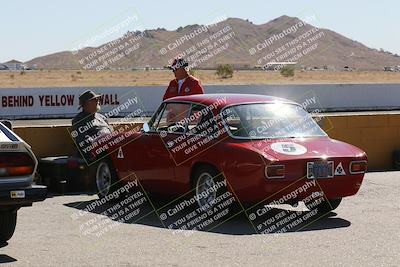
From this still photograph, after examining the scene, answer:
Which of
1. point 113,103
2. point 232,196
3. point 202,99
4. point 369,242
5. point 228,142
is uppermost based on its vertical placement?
point 113,103

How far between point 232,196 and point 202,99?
1509 mm

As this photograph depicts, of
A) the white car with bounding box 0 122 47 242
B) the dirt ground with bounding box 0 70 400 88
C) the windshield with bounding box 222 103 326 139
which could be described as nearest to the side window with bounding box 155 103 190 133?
the windshield with bounding box 222 103 326 139

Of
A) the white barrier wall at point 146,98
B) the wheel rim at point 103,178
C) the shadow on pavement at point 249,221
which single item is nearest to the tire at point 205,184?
the shadow on pavement at point 249,221

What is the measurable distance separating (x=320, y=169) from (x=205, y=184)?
134 cm

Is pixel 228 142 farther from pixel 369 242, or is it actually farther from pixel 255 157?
pixel 369 242

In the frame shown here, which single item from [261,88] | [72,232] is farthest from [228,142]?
[261,88]

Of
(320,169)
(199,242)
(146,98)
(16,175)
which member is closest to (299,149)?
(320,169)

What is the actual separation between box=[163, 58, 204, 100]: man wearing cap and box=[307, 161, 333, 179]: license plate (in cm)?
381

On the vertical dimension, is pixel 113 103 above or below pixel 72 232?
above

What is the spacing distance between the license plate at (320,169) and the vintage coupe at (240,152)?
1 centimetres

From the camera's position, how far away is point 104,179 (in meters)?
11.0

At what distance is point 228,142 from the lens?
29.4ft

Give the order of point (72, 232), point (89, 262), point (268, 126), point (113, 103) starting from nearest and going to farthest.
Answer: point (89, 262), point (72, 232), point (268, 126), point (113, 103)

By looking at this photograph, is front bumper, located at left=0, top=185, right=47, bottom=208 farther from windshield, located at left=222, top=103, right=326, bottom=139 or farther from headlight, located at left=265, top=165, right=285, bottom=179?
windshield, located at left=222, top=103, right=326, bottom=139
